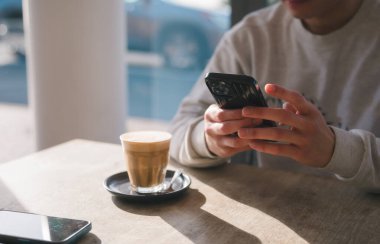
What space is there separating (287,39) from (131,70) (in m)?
2.88

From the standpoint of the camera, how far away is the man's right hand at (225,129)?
96 cm

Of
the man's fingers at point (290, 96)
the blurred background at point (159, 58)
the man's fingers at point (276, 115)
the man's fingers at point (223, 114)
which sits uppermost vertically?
the man's fingers at point (290, 96)

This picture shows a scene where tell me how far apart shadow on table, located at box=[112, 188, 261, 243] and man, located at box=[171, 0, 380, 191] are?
17 cm

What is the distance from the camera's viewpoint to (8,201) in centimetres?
91

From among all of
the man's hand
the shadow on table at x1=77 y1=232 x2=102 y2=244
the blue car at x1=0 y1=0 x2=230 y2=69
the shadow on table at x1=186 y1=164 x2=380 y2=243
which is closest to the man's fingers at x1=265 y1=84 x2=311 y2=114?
the man's hand

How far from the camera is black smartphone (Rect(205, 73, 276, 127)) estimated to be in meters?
0.86

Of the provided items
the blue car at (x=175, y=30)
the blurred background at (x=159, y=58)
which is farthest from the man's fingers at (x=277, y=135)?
the blue car at (x=175, y=30)

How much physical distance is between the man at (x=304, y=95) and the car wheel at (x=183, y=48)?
1.97m

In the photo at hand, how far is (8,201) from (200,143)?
1.47 feet

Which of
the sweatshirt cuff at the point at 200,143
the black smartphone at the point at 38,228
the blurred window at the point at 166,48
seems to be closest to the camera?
the black smartphone at the point at 38,228

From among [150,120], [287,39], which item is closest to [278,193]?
[287,39]

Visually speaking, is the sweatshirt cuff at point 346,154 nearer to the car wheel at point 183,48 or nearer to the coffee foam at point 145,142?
the coffee foam at point 145,142

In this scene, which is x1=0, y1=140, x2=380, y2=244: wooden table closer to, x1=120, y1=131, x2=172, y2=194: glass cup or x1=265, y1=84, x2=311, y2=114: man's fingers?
x1=120, y1=131, x2=172, y2=194: glass cup

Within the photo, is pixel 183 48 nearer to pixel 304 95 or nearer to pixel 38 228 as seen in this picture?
pixel 304 95
